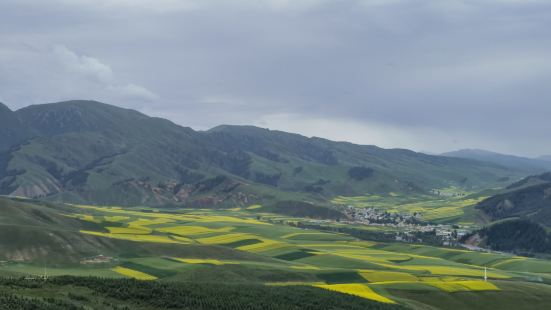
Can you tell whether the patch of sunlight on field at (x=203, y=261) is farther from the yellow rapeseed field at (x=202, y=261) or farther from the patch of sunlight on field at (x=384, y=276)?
the patch of sunlight on field at (x=384, y=276)

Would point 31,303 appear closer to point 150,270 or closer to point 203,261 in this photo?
point 150,270

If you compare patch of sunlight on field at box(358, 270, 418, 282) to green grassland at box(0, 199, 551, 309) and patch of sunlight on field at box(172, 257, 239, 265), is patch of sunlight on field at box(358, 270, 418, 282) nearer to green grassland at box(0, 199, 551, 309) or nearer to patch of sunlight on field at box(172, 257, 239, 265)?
green grassland at box(0, 199, 551, 309)

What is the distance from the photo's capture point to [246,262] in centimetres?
17400

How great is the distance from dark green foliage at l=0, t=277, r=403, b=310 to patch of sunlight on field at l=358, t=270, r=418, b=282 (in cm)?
3793

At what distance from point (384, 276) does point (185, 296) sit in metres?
72.9

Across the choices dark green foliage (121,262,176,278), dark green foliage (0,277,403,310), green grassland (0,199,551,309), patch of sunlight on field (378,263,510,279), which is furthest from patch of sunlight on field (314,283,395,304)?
patch of sunlight on field (378,263,510,279)

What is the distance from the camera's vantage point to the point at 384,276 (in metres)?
157

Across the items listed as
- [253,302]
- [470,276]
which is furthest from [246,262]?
[253,302]

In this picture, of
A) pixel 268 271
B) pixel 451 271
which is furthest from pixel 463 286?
pixel 268 271

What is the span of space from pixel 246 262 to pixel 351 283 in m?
37.3

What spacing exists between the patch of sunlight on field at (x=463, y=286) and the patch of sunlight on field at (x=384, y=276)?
9.17 metres

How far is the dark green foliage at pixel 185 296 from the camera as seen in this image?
89.5 meters

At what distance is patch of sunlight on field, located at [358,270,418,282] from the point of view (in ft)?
503

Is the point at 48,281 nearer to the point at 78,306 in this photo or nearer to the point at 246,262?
the point at 78,306
